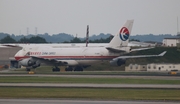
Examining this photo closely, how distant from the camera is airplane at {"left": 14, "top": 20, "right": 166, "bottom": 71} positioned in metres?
96.4

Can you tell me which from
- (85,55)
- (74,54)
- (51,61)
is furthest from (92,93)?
(51,61)

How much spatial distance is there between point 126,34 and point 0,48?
180 feet

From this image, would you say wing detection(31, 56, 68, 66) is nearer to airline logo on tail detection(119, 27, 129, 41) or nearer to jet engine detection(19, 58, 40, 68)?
jet engine detection(19, 58, 40, 68)

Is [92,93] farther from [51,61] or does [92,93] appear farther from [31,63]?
[31,63]

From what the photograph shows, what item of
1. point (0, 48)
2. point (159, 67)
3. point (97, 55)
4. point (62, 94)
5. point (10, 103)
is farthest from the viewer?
point (0, 48)

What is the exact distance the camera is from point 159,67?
10269 cm

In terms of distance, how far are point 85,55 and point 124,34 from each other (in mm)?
8839

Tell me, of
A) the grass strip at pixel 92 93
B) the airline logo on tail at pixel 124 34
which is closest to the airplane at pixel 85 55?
the airline logo on tail at pixel 124 34

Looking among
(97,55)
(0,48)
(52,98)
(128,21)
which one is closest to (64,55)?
(97,55)

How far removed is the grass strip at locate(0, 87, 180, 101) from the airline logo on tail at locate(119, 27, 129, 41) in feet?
156

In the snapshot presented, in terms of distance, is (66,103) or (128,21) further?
(128,21)

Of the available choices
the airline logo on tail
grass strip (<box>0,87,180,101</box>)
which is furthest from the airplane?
grass strip (<box>0,87,180,101</box>)

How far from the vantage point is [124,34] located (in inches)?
3880

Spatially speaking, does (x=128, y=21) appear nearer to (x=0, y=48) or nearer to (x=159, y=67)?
(x=159, y=67)
